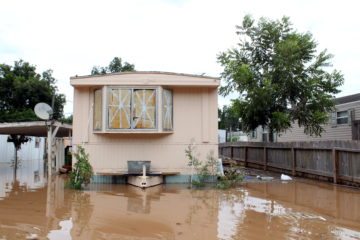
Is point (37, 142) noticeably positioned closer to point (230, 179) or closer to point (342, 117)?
point (342, 117)

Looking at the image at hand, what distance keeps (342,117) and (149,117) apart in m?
13.3

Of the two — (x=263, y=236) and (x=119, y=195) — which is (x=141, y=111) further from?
(x=263, y=236)

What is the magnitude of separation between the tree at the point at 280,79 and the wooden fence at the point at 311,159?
155 cm

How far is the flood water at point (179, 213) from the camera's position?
6449mm

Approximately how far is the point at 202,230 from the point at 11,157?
2528cm

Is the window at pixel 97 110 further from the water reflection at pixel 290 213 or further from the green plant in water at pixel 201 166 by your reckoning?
the water reflection at pixel 290 213

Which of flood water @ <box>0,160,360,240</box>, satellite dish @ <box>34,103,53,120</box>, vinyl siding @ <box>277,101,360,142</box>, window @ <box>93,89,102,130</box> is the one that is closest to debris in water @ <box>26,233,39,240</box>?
flood water @ <box>0,160,360,240</box>

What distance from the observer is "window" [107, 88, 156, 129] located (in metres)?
13.2

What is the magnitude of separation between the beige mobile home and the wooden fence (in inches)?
154

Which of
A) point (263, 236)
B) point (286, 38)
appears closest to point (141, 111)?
point (263, 236)

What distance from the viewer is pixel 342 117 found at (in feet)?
72.3

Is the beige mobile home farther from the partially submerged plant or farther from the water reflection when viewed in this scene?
the water reflection

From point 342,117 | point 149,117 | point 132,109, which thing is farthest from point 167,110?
point 342,117

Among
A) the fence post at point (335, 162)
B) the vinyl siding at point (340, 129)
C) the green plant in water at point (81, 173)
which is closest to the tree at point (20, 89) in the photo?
the green plant in water at point (81, 173)
